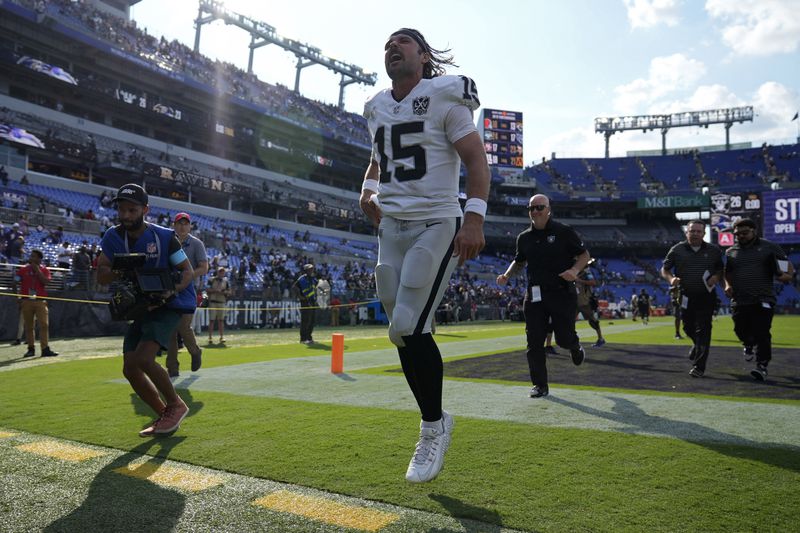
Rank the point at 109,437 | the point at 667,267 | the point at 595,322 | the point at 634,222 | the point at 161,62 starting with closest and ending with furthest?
1. the point at 109,437
2. the point at 667,267
3. the point at 595,322
4. the point at 161,62
5. the point at 634,222

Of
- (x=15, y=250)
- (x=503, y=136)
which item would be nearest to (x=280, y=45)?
(x=503, y=136)

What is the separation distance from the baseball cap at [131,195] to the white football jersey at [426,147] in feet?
6.55

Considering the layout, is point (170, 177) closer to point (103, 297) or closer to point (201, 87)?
point (201, 87)

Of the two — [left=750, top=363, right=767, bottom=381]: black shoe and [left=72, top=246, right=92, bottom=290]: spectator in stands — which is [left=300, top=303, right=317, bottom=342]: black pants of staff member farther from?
[left=750, top=363, right=767, bottom=381]: black shoe

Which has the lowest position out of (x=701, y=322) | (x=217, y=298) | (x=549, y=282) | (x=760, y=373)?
(x=760, y=373)

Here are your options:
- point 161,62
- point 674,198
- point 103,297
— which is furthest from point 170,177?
point 674,198

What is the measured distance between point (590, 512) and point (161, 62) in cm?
4550

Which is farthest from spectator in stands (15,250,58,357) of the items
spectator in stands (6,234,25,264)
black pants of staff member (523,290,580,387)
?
black pants of staff member (523,290,580,387)

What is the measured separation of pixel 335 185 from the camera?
59156 mm

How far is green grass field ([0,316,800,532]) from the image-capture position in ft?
7.98

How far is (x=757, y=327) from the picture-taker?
7047mm

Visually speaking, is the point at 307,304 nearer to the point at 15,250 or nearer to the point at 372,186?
the point at 15,250

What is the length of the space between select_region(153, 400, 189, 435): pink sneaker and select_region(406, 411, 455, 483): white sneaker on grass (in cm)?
203

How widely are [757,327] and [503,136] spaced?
187 feet
